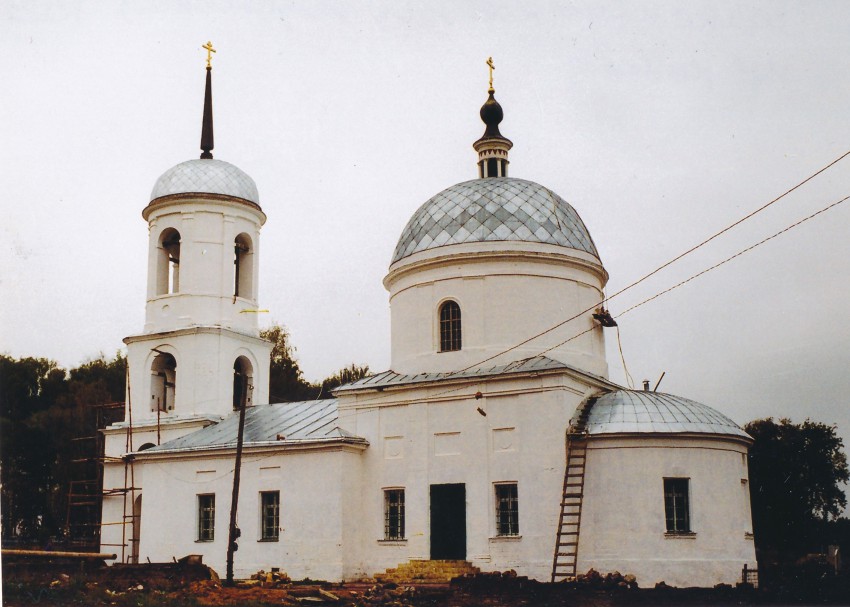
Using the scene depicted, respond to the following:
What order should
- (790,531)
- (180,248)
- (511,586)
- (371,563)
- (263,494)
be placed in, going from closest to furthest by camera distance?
(511,586) < (371,563) < (263,494) < (180,248) < (790,531)

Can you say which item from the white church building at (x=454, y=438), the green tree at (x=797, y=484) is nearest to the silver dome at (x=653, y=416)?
the white church building at (x=454, y=438)

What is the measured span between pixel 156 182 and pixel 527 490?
16.4m

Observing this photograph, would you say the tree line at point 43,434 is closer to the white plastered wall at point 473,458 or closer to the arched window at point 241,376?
the arched window at point 241,376

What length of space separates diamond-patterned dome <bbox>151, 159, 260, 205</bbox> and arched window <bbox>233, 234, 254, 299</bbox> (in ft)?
4.38

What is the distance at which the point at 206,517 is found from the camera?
2586 cm

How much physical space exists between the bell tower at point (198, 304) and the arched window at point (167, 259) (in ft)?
0.10

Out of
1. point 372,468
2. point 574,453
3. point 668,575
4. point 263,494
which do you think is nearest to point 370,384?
point 372,468

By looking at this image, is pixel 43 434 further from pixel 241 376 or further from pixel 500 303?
pixel 500 303

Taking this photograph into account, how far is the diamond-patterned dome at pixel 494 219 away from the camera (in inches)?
976

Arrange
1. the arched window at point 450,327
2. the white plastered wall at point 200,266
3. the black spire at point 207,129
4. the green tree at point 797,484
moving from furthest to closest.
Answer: the green tree at point 797,484 → the black spire at point 207,129 → the white plastered wall at point 200,266 → the arched window at point 450,327

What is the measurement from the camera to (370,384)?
24.5 m

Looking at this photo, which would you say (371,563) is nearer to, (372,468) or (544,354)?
(372,468)

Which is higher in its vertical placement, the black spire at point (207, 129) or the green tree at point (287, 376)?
the black spire at point (207, 129)

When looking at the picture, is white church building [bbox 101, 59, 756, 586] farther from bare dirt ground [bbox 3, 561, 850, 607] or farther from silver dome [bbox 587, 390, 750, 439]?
bare dirt ground [bbox 3, 561, 850, 607]
